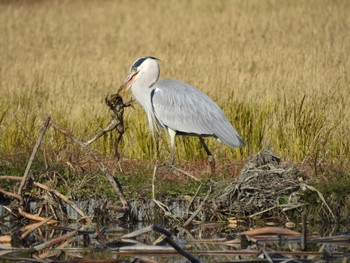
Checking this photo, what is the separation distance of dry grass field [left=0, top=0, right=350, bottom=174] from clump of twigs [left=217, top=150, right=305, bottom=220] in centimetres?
85

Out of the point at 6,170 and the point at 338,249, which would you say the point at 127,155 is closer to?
the point at 6,170

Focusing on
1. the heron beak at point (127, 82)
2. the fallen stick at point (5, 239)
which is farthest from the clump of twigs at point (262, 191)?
the heron beak at point (127, 82)

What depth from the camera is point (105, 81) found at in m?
14.8

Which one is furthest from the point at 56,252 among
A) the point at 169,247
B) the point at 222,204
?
the point at 222,204

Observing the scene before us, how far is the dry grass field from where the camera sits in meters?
10.5

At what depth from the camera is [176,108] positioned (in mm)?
9961

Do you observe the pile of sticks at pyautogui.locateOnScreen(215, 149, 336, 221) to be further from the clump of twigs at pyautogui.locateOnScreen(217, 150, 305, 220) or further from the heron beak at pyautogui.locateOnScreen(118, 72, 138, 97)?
the heron beak at pyautogui.locateOnScreen(118, 72, 138, 97)

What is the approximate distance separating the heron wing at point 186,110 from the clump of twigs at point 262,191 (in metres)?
1.33

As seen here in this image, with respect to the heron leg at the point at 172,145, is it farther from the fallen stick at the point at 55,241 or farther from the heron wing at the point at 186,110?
the fallen stick at the point at 55,241

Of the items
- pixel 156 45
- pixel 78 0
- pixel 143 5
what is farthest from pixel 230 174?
pixel 78 0

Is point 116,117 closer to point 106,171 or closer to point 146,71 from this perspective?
point 106,171

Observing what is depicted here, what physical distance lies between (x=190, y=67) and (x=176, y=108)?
5.53 meters

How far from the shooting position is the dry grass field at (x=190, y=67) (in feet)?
34.3

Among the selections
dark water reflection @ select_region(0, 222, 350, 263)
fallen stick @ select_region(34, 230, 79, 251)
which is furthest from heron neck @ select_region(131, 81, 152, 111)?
fallen stick @ select_region(34, 230, 79, 251)
